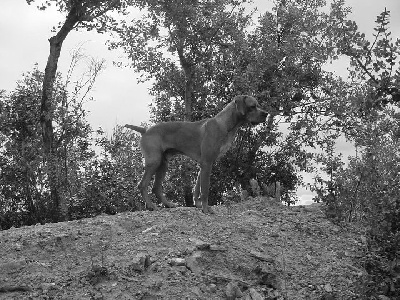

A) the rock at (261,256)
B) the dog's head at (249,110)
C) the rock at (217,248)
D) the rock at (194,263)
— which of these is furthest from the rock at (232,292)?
the dog's head at (249,110)

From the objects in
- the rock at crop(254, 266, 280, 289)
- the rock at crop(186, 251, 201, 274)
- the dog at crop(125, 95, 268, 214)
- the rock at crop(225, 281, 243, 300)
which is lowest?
the rock at crop(225, 281, 243, 300)

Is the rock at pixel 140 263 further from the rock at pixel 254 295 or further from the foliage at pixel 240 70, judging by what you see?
the foliage at pixel 240 70

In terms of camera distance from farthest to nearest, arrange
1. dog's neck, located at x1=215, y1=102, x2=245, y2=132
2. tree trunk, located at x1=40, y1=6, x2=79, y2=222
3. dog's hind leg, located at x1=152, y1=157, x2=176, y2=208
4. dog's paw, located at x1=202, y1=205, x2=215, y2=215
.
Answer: tree trunk, located at x1=40, y1=6, x2=79, y2=222 < dog's hind leg, located at x1=152, y1=157, x2=176, y2=208 < dog's neck, located at x1=215, y1=102, x2=245, y2=132 < dog's paw, located at x1=202, y1=205, x2=215, y2=215

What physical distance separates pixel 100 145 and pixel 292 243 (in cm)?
1298

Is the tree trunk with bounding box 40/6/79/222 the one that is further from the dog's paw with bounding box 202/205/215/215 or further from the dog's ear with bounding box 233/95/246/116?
the dog's ear with bounding box 233/95/246/116

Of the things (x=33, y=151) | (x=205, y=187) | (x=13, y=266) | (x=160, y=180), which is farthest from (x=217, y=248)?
(x=33, y=151)

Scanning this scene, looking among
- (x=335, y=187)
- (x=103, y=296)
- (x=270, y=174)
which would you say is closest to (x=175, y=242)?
(x=103, y=296)

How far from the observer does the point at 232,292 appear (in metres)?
8.23

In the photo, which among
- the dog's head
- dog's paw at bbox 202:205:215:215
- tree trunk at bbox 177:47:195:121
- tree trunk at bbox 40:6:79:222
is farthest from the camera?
tree trunk at bbox 177:47:195:121

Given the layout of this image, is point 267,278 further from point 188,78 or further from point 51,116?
point 188,78

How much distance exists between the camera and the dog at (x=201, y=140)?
1141 cm

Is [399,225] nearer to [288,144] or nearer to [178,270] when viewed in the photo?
[178,270]

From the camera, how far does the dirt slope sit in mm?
8289

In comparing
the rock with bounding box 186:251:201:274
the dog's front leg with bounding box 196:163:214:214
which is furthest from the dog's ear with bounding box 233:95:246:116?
the rock with bounding box 186:251:201:274
